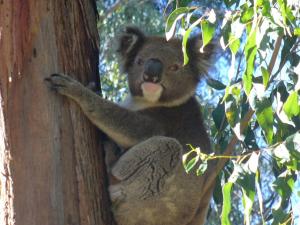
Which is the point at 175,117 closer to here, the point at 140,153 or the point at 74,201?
the point at 140,153

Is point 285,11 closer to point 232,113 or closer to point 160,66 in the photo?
point 232,113

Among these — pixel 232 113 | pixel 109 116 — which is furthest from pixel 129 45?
pixel 232 113

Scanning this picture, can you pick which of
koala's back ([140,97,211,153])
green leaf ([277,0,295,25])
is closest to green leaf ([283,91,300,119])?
green leaf ([277,0,295,25])

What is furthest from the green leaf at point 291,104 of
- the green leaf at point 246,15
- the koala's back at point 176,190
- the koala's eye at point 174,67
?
the koala's eye at point 174,67

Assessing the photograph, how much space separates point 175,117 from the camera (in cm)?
420

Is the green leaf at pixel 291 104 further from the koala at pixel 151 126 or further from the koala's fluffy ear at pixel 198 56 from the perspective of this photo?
the koala's fluffy ear at pixel 198 56

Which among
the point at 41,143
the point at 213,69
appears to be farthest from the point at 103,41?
the point at 41,143

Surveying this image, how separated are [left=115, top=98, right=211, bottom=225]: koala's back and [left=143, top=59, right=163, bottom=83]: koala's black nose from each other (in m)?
0.19

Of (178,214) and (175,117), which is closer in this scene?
(178,214)

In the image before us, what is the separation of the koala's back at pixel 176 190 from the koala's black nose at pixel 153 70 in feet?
0.61

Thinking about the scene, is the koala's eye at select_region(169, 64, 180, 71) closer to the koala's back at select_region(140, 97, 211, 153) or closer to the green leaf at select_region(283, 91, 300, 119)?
the koala's back at select_region(140, 97, 211, 153)

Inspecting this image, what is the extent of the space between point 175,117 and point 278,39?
1.47m

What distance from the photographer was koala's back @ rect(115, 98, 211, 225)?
358 centimetres

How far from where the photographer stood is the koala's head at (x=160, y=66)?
419 cm
